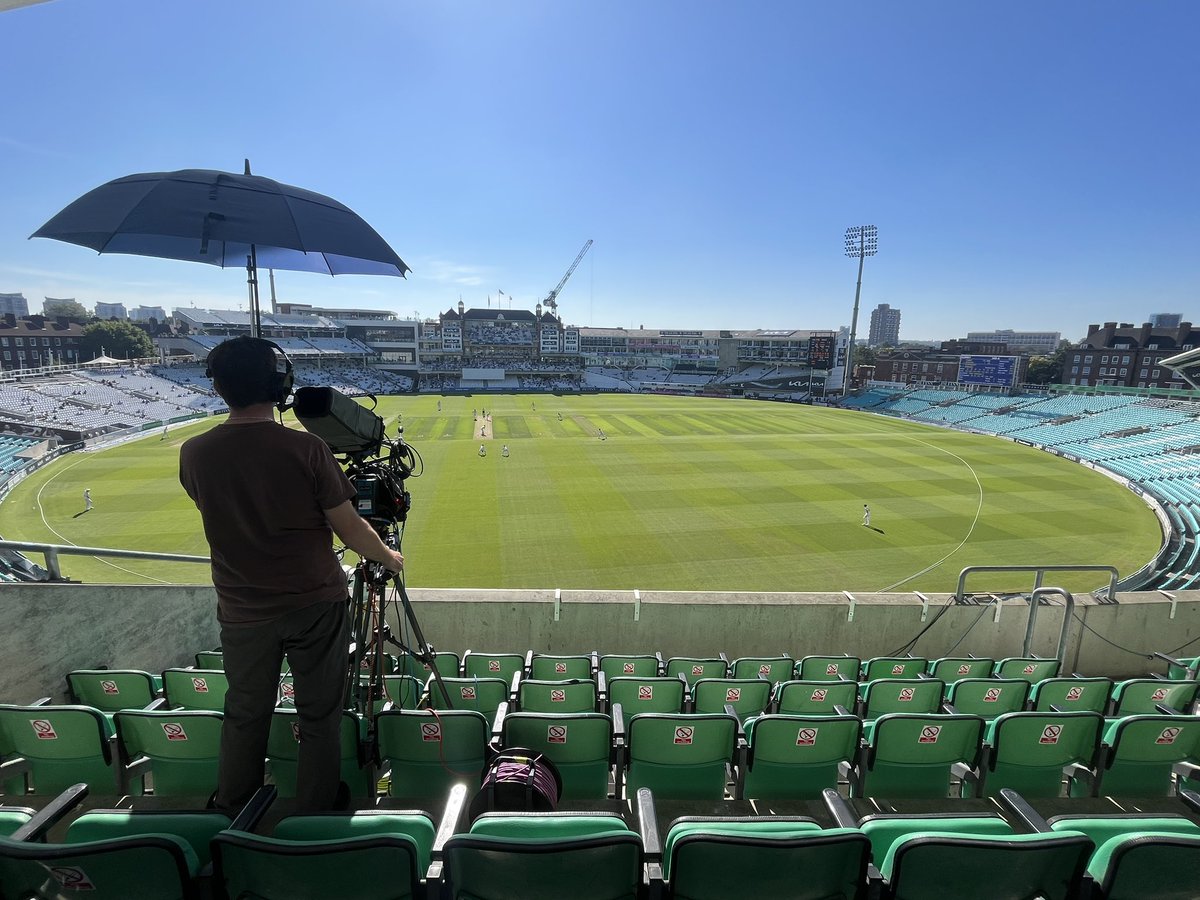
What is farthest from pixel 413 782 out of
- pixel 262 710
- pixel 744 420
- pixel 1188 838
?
pixel 744 420

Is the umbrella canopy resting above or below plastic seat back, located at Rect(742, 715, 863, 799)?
above

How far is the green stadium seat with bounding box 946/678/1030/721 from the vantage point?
441 centimetres

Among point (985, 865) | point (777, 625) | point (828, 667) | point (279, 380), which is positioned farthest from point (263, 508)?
point (777, 625)

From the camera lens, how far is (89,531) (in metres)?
17.8

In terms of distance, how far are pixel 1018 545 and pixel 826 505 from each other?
620cm

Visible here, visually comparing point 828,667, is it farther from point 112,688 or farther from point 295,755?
point 112,688

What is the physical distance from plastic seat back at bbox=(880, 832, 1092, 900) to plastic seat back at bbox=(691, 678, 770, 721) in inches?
91.1

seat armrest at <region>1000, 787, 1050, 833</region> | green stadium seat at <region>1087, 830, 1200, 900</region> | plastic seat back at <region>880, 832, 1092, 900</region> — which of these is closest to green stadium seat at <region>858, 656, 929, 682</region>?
seat armrest at <region>1000, 787, 1050, 833</region>

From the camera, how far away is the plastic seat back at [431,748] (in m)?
3.08

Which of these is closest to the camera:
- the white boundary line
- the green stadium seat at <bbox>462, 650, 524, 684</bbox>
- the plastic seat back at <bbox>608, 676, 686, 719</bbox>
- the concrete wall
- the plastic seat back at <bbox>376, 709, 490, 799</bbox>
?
the plastic seat back at <bbox>376, 709, 490, 799</bbox>

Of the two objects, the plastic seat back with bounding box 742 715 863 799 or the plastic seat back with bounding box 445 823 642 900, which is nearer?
the plastic seat back with bounding box 445 823 642 900

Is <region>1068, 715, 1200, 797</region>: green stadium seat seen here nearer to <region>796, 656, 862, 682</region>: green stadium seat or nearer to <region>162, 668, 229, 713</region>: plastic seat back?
<region>796, 656, 862, 682</region>: green stadium seat

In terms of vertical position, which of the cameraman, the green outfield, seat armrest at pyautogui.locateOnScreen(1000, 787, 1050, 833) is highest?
the cameraman

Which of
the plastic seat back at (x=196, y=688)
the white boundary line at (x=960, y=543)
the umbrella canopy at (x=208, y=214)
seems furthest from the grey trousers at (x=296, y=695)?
the white boundary line at (x=960, y=543)
